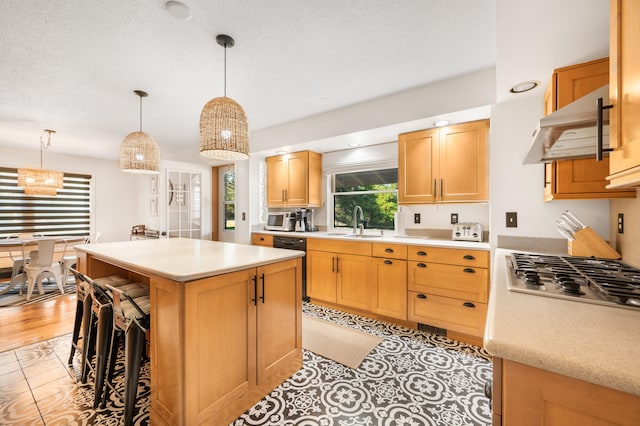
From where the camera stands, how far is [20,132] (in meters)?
4.06

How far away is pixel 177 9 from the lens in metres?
1.62

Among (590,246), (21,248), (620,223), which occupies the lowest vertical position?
(21,248)

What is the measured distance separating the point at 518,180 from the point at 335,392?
213cm

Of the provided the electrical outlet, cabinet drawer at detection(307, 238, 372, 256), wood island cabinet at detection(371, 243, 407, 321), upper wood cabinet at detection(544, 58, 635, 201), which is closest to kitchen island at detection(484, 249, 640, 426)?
upper wood cabinet at detection(544, 58, 635, 201)

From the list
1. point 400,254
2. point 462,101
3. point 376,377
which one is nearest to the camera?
point 376,377

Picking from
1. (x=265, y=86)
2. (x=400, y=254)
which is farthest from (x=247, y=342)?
(x=265, y=86)

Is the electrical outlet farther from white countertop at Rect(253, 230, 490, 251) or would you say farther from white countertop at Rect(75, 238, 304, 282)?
white countertop at Rect(75, 238, 304, 282)

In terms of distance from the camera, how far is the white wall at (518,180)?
2.00 metres

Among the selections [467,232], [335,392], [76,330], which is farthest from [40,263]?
[467,232]

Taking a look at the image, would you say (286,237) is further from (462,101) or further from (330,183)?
(462,101)

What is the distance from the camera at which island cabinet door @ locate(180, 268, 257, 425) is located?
52.3 inches

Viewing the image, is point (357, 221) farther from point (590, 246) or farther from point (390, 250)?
point (590, 246)

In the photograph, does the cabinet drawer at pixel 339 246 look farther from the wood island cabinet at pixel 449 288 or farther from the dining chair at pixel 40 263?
the dining chair at pixel 40 263

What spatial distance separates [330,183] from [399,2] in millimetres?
2631
